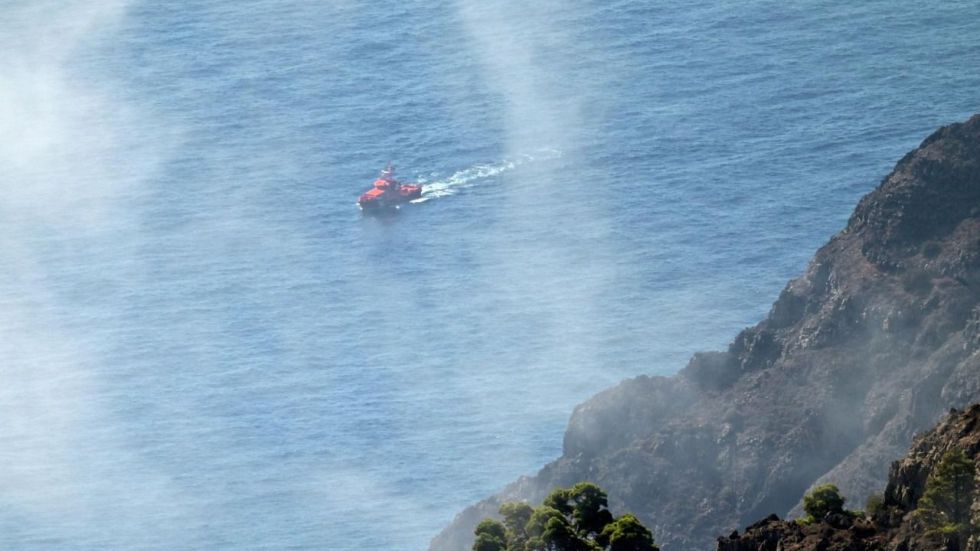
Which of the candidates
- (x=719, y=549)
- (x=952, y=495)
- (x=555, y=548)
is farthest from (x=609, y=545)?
(x=952, y=495)

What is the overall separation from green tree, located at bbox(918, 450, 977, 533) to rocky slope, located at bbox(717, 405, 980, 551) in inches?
23.6

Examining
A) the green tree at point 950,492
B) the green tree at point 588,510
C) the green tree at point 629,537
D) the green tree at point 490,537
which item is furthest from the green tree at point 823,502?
the green tree at point 950,492

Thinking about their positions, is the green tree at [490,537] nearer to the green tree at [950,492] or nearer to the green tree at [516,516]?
the green tree at [516,516]

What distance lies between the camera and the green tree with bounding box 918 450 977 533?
428ft

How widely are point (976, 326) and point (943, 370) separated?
4.04 meters

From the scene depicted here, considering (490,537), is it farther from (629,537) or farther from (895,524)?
(895,524)

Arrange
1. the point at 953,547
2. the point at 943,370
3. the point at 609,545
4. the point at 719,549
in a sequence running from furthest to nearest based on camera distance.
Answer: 1. the point at 943,370
2. the point at 609,545
3. the point at 719,549
4. the point at 953,547

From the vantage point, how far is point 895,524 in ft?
446

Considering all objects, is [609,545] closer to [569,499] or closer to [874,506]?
[569,499]

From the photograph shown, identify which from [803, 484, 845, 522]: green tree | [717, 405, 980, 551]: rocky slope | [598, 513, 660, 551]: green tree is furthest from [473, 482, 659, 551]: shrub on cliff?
[717, 405, 980, 551]: rocky slope

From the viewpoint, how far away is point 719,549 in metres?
140

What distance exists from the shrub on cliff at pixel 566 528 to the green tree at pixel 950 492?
2676cm

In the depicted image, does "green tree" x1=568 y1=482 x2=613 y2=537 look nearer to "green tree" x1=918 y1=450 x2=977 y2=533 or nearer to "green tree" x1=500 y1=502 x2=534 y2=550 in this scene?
"green tree" x1=500 y1=502 x2=534 y2=550

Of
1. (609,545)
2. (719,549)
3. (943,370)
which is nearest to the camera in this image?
(719,549)
